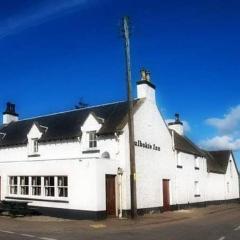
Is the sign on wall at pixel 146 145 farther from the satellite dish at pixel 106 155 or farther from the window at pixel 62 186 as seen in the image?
the window at pixel 62 186

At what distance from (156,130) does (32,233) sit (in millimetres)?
16248

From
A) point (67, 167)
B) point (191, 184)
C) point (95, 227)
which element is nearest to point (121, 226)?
point (95, 227)

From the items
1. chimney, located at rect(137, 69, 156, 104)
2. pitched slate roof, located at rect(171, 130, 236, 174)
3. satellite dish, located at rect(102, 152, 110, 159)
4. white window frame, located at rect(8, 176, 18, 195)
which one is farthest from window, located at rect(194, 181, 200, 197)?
white window frame, located at rect(8, 176, 18, 195)

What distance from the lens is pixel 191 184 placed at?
41.0 meters

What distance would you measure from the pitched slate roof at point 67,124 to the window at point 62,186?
4.00 meters

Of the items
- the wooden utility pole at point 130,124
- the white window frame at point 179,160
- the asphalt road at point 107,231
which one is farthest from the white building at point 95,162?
the asphalt road at point 107,231

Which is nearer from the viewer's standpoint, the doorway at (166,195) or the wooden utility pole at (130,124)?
the wooden utility pole at (130,124)

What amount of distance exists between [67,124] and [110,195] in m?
8.45

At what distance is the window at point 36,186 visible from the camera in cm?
2969

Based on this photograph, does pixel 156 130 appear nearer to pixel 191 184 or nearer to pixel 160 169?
pixel 160 169

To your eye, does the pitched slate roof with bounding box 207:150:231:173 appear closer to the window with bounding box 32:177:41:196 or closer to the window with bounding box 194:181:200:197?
the window with bounding box 194:181:200:197

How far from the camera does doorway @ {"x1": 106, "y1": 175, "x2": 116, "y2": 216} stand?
27.5 m

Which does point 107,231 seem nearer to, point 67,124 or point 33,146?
point 67,124

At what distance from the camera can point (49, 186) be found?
95.2ft
